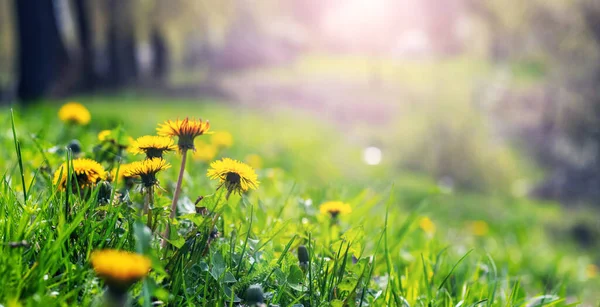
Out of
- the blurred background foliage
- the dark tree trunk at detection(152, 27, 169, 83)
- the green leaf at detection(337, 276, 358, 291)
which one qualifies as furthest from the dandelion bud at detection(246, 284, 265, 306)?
the dark tree trunk at detection(152, 27, 169, 83)

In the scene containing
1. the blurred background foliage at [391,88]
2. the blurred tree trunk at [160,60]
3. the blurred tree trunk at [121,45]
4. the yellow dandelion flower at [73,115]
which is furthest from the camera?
the blurred tree trunk at [160,60]

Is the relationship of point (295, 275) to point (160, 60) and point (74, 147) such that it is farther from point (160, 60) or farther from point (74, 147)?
point (160, 60)

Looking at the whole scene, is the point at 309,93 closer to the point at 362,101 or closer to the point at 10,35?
the point at 362,101

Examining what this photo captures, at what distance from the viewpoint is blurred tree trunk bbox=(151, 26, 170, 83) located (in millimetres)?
17653

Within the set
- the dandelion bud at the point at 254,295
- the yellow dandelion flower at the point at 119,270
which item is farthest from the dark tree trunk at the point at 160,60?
the yellow dandelion flower at the point at 119,270

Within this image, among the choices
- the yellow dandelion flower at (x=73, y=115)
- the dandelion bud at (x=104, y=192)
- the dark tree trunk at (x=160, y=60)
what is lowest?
the dandelion bud at (x=104, y=192)

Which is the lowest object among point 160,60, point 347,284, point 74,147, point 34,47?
point 347,284

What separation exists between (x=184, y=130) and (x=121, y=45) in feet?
54.4

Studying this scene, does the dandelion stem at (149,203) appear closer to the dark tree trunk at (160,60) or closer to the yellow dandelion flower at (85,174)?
the yellow dandelion flower at (85,174)

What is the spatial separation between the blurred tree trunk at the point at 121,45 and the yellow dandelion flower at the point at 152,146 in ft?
46.2

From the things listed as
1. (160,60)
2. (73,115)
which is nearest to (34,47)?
(73,115)

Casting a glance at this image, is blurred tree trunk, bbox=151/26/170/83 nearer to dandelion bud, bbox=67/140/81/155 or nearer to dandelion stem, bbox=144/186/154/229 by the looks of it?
dandelion bud, bbox=67/140/81/155

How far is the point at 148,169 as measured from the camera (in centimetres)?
108

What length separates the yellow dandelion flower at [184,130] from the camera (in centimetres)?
112
